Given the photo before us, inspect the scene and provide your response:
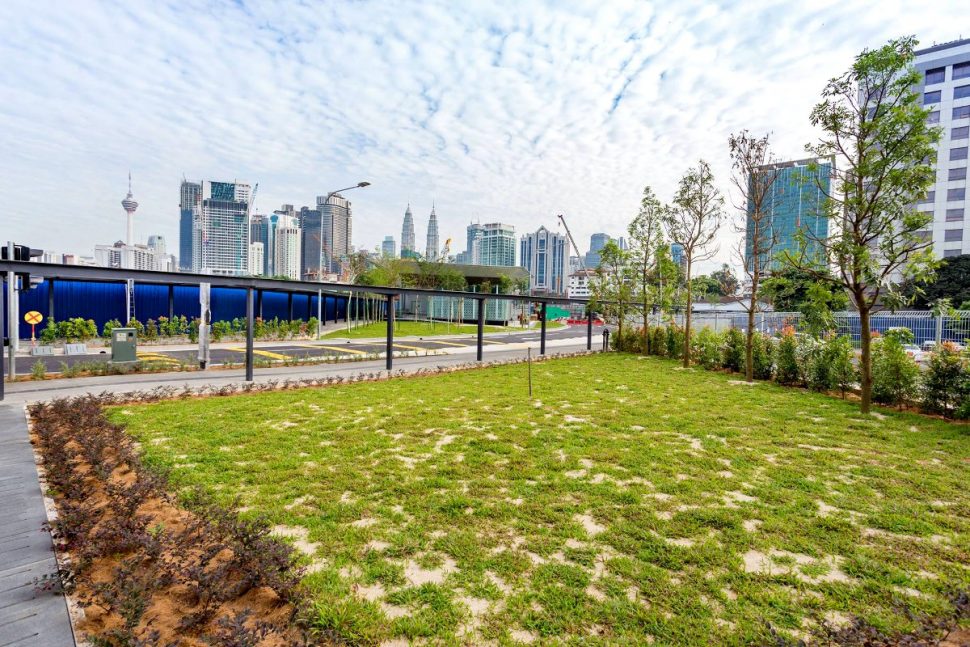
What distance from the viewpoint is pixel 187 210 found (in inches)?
3607

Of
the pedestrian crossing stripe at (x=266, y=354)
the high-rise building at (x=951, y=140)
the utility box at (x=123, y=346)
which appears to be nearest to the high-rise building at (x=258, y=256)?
the pedestrian crossing stripe at (x=266, y=354)

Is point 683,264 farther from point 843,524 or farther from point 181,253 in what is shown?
point 181,253

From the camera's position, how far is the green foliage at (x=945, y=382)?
881 centimetres

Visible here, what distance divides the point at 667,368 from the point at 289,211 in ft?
309

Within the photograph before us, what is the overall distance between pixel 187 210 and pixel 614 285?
98.6m

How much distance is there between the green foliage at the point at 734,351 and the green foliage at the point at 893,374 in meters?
4.72

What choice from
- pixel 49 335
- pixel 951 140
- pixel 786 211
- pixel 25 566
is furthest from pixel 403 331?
pixel 951 140

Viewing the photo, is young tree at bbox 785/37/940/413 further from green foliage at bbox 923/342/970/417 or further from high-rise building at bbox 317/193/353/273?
high-rise building at bbox 317/193/353/273

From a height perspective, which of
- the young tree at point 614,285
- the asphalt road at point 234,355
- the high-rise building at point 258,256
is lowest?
the asphalt road at point 234,355

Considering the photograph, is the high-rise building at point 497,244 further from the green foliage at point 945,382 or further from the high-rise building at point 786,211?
the green foliage at point 945,382

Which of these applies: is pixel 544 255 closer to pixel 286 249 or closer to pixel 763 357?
pixel 286 249

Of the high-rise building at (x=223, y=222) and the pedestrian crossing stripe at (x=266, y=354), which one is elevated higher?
the high-rise building at (x=223, y=222)

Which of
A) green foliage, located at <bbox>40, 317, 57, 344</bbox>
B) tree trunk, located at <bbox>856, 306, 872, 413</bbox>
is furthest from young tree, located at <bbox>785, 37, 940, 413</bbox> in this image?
green foliage, located at <bbox>40, 317, 57, 344</bbox>

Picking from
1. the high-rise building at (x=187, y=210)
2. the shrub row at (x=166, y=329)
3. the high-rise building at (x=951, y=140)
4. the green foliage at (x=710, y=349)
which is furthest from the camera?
the high-rise building at (x=187, y=210)
